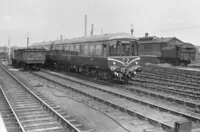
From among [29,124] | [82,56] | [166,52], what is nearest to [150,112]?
[29,124]

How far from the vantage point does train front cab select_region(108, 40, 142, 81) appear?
14.8 meters

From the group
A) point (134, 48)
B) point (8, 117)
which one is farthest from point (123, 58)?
point (8, 117)

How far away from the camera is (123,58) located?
15031 millimetres

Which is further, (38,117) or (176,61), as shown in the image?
(176,61)

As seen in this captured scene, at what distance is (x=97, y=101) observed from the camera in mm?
10852

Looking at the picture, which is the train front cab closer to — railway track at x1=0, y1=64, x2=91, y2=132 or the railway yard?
the railway yard

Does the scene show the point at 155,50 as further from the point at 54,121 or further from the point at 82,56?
the point at 54,121

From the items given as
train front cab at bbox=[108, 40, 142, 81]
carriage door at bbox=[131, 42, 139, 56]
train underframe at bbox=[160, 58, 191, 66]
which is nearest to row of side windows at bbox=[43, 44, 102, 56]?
train front cab at bbox=[108, 40, 142, 81]

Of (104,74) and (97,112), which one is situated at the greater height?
(104,74)

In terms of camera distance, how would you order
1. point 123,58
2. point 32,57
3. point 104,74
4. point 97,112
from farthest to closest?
point 32,57, point 104,74, point 123,58, point 97,112

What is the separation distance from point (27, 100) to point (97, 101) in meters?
3.25

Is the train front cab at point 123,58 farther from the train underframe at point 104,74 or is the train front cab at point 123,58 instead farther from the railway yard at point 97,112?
the railway yard at point 97,112

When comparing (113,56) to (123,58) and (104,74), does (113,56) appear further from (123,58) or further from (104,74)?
(104,74)

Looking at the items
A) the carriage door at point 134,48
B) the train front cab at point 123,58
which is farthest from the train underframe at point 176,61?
the train front cab at point 123,58
